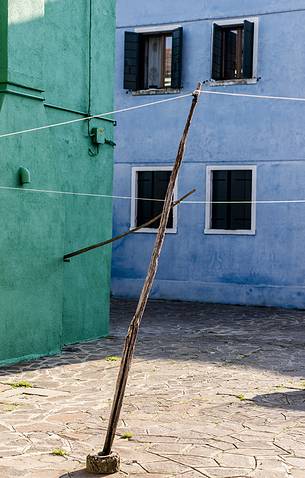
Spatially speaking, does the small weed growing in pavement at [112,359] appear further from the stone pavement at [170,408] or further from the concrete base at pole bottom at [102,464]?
the concrete base at pole bottom at [102,464]

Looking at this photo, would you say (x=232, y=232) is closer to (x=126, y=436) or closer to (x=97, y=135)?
(x=97, y=135)

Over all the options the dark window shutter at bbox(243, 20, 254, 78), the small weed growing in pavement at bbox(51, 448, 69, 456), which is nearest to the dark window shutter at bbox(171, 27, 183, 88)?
the dark window shutter at bbox(243, 20, 254, 78)

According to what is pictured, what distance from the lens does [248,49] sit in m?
17.7

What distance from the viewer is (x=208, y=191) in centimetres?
1819

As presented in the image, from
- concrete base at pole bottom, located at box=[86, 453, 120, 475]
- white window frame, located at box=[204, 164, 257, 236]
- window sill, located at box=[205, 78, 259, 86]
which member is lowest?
concrete base at pole bottom, located at box=[86, 453, 120, 475]

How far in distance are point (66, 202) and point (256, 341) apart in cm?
351

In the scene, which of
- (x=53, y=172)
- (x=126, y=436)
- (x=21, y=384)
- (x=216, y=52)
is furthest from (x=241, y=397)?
(x=216, y=52)

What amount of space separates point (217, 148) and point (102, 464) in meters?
12.8

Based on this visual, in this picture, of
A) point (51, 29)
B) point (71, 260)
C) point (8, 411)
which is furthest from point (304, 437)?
point (51, 29)

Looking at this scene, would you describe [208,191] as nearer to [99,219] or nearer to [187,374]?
[99,219]

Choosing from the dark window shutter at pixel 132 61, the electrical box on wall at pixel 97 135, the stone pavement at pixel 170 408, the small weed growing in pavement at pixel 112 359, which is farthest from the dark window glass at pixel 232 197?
the small weed growing in pavement at pixel 112 359

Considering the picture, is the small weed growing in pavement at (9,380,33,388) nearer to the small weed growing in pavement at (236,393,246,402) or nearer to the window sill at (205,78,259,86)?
the small weed growing in pavement at (236,393,246,402)

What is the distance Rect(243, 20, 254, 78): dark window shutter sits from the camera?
17.7 metres

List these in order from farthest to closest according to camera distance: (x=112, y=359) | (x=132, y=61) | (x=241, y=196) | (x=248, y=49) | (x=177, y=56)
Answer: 1. (x=132, y=61)
2. (x=177, y=56)
3. (x=241, y=196)
4. (x=248, y=49)
5. (x=112, y=359)
